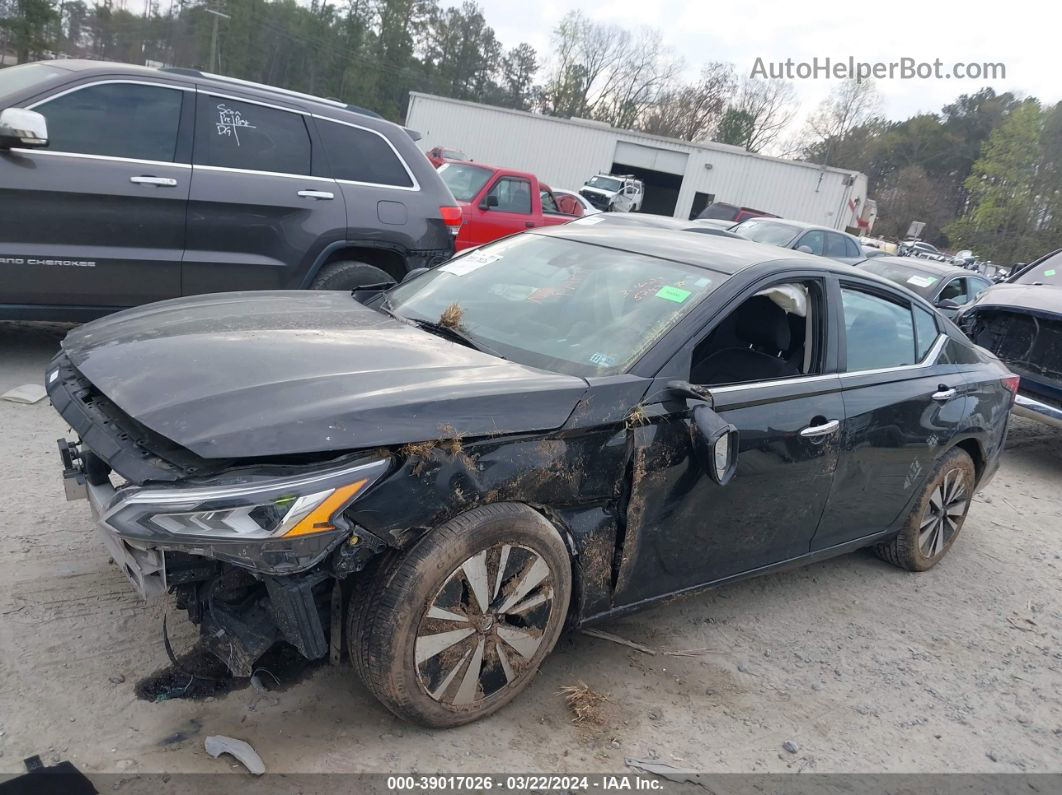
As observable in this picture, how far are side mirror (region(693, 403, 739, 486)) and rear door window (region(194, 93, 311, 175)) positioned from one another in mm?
Result: 4167

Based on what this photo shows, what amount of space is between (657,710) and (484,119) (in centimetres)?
3573

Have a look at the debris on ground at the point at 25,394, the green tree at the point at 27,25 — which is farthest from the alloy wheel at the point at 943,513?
the green tree at the point at 27,25

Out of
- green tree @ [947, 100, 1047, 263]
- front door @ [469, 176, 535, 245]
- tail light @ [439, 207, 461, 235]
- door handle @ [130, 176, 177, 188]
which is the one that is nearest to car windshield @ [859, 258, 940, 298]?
front door @ [469, 176, 535, 245]

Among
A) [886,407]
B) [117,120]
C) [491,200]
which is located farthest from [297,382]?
[491,200]

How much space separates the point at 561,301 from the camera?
137 inches

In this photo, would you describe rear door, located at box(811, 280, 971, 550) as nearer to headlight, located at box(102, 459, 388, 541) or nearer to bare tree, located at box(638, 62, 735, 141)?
headlight, located at box(102, 459, 388, 541)

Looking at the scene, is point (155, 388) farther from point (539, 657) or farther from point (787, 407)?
point (787, 407)

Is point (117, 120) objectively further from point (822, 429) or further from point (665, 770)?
point (665, 770)

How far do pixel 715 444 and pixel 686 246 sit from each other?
1270mm

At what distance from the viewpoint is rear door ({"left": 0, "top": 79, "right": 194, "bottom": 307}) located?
4.96 m

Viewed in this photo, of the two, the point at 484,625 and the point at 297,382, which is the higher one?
the point at 297,382

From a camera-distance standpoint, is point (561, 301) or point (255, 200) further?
point (255, 200)

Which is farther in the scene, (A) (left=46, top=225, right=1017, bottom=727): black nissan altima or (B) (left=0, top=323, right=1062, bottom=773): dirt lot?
(B) (left=0, top=323, right=1062, bottom=773): dirt lot

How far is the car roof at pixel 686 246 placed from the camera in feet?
11.7
